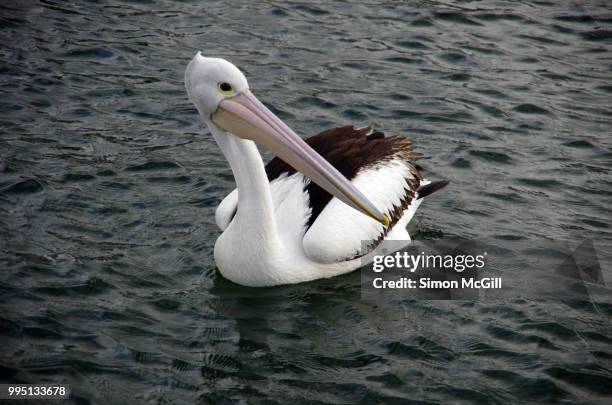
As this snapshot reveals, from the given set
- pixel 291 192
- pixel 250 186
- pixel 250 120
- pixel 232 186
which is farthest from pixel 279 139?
pixel 232 186

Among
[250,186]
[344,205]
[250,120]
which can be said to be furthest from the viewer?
[344,205]

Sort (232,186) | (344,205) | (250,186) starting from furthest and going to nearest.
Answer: (232,186), (344,205), (250,186)

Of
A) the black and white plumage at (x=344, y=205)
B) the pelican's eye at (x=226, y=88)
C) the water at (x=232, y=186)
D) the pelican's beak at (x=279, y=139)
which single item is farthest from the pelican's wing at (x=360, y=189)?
the pelican's eye at (x=226, y=88)

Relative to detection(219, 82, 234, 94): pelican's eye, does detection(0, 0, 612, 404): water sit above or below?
below

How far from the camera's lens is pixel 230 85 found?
5.07 m

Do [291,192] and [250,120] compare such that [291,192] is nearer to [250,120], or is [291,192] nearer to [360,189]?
[360,189]

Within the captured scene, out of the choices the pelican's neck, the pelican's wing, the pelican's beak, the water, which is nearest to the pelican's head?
the pelican's beak

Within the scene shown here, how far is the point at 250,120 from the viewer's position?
16.6 feet

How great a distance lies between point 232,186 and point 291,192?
963 millimetres

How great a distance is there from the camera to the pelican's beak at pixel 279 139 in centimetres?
504

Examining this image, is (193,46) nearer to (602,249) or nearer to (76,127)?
(76,127)

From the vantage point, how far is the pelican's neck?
17.0ft

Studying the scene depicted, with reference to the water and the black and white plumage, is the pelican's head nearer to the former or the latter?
the black and white plumage

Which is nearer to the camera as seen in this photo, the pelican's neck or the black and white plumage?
the pelican's neck
